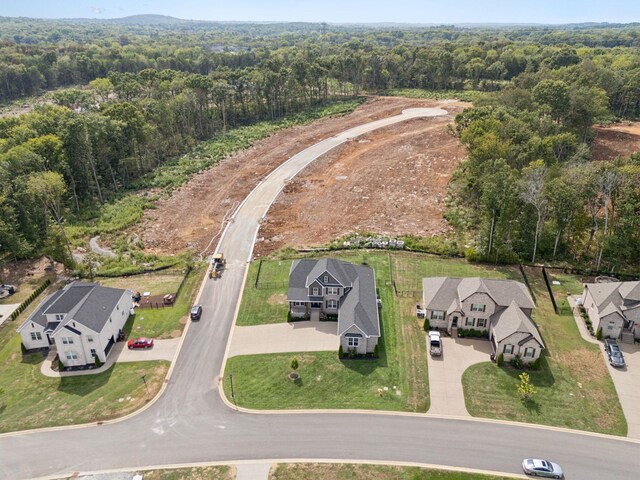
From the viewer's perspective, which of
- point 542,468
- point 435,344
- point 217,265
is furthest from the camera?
point 217,265

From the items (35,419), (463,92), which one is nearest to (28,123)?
(35,419)

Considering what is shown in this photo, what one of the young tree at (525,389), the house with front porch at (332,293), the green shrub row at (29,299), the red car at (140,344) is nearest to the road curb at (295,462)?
the young tree at (525,389)

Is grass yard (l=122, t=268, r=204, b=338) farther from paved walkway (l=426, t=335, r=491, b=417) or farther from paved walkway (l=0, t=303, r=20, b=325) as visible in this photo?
paved walkway (l=426, t=335, r=491, b=417)

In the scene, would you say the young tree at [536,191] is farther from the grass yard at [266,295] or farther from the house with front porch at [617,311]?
the grass yard at [266,295]

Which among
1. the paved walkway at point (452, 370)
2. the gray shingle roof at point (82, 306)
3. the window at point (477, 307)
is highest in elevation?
the window at point (477, 307)

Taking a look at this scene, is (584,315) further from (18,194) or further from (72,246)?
(18,194)

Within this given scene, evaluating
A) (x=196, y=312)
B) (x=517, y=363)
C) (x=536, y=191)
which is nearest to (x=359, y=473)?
(x=517, y=363)

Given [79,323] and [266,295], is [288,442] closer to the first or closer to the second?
[266,295]
